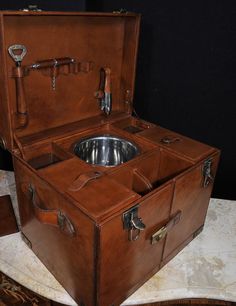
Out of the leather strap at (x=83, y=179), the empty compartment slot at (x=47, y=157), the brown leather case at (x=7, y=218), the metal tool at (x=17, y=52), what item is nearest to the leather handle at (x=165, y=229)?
the leather strap at (x=83, y=179)

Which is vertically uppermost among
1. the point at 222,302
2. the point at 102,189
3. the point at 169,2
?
the point at 169,2

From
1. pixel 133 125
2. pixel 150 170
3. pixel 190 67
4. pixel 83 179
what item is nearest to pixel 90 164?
pixel 83 179

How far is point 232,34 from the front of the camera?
1.36 metres

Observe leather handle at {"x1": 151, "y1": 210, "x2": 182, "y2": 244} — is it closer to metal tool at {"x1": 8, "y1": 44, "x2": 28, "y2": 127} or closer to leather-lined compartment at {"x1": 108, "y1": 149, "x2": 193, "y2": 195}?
leather-lined compartment at {"x1": 108, "y1": 149, "x2": 193, "y2": 195}

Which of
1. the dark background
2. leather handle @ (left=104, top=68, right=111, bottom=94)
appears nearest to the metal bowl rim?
leather handle @ (left=104, top=68, right=111, bottom=94)

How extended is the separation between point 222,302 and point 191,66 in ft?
3.43

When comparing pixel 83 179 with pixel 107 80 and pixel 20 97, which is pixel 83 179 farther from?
pixel 107 80

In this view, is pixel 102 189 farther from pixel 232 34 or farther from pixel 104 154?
pixel 232 34

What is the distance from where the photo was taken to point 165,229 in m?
0.99

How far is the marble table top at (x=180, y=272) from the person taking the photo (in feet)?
3.43

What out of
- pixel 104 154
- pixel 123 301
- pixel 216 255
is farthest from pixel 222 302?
pixel 104 154

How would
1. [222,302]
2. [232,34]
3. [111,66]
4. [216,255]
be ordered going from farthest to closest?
[111,66]
[232,34]
[216,255]
[222,302]

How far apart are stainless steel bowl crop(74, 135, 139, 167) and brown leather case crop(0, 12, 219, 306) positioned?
2 cm

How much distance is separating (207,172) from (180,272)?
0.38 metres
